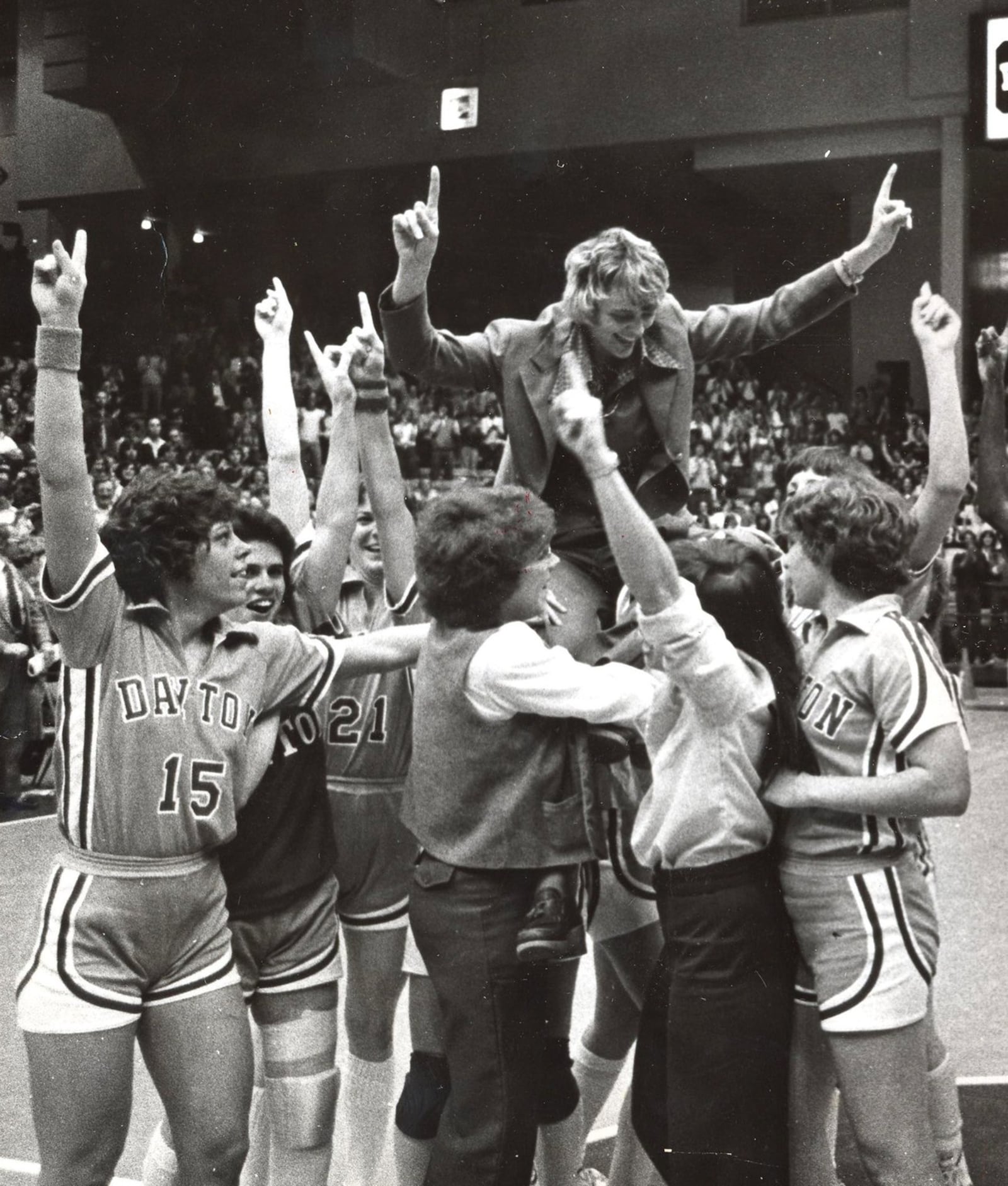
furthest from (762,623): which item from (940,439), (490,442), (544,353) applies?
(490,442)

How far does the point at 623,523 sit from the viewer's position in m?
2.29

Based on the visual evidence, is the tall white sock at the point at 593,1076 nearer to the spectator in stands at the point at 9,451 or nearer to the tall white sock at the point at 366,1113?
the tall white sock at the point at 366,1113

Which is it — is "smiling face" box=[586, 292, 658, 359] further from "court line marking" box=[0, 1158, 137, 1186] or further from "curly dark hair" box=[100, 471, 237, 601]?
"court line marking" box=[0, 1158, 137, 1186]

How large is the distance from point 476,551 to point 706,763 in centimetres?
54

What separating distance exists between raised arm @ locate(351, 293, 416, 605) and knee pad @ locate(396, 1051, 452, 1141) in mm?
947

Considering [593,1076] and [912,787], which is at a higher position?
[912,787]

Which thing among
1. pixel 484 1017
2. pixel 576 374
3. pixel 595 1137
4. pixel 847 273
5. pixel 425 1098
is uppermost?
pixel 847 273

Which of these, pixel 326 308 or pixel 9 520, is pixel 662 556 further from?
pixel 326 308

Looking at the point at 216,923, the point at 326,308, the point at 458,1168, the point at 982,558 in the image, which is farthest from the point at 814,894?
the point at 326,308

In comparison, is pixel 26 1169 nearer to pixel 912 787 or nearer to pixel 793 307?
pixel 912 787

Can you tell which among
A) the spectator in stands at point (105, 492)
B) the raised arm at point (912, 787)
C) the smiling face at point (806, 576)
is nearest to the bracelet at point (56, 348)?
the smiling face at point (806, 576)

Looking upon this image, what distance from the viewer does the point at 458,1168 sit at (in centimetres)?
253

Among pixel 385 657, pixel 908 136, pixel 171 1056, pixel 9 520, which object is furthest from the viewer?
pixel 908 136

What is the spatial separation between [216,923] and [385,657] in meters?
0.59
